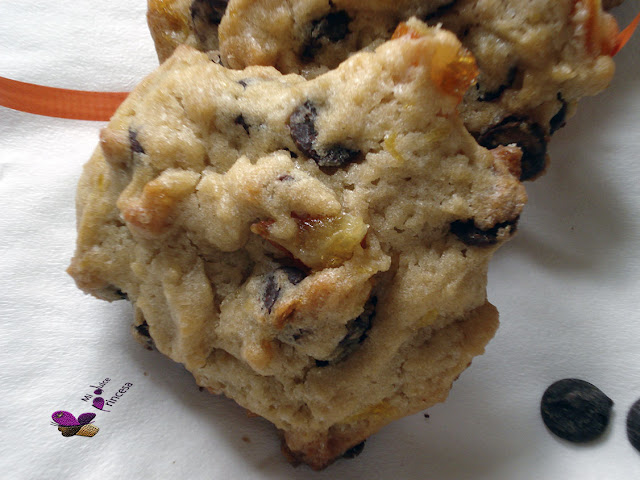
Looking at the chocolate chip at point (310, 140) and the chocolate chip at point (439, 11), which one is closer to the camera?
the chocolate chip at point (310, 140)

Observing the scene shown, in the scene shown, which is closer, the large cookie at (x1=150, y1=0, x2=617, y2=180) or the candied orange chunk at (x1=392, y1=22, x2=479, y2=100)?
the candied orange chunk at (x1=392, y1=22, x2=479, y2=100)

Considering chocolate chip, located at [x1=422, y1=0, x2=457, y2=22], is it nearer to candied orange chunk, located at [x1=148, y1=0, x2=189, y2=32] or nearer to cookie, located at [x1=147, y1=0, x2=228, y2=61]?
cookie, located at [x1=147, y1=0, x2=228, y2=61]

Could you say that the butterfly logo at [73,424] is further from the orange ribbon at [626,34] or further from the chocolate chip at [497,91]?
the orange ribbon at [626,34]

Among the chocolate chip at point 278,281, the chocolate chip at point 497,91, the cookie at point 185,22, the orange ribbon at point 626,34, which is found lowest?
the chocolate chip at point 278,281

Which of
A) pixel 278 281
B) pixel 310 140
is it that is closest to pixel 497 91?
pixel 310 140

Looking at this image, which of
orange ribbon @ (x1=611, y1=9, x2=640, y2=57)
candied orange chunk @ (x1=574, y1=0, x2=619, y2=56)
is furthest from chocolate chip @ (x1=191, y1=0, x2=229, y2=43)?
orange ribbon @ (x1=611, y1=9, x2=640, y2=57)

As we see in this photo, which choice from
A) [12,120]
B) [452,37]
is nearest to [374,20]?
[452,37]

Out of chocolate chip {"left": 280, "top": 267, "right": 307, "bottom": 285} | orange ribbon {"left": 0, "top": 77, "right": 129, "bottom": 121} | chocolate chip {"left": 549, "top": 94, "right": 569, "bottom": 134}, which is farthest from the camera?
orange ribbon {"left": 0, "top": 77, "right": 129, "bottom": 121}

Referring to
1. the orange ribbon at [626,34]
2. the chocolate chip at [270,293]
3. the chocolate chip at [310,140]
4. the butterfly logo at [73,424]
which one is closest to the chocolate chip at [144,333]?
the butterfly logo at [73,424]
